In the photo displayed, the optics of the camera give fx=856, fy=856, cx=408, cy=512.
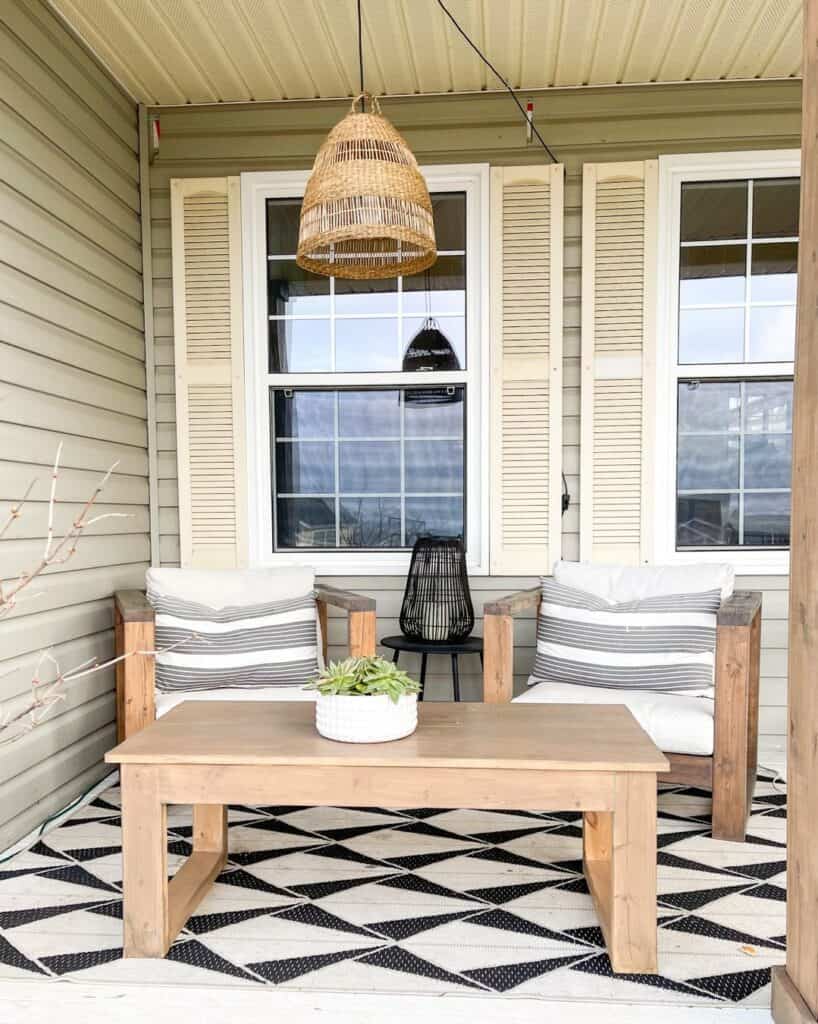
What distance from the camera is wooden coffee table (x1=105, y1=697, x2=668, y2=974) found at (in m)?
1.93

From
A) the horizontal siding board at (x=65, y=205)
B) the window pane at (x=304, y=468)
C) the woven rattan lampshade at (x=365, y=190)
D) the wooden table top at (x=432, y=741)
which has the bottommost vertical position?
the wooden table top at (x=432, y=741)

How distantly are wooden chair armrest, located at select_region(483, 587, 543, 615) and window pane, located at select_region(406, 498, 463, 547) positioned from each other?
23.6 inches

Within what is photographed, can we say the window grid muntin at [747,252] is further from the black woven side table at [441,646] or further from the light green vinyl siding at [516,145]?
the black woven side table at [441,646]

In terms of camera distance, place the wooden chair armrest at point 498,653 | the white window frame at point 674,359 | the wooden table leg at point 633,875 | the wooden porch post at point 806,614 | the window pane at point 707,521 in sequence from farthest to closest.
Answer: the window pane at point 707,521
the white window frame at point 674,359
the wooden chair armrest at point 498,653
the wooden table leg at point 633,875
the wooden porch post at point 806,614

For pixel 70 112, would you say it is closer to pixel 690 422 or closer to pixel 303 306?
pixel 303 306

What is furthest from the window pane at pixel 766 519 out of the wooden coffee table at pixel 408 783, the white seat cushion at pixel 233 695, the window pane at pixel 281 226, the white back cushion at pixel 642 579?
the window pane at pixel 281 226

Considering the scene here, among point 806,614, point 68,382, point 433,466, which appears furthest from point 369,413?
point 806,614

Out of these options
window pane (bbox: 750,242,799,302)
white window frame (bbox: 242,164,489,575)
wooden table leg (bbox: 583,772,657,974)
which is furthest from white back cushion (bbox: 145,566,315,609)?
window pane (bbox: 750,242,799,302)

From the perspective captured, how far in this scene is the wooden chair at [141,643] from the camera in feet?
9.48

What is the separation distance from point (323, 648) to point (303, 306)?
1.56m

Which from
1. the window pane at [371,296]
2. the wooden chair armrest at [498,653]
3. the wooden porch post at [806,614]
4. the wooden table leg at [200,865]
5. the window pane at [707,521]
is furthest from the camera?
the window pane at [371,296]

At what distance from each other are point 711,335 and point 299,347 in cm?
185

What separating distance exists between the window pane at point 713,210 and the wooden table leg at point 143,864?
3.15 metres

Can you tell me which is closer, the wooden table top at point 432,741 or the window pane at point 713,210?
the wooden table top at point 432,741
